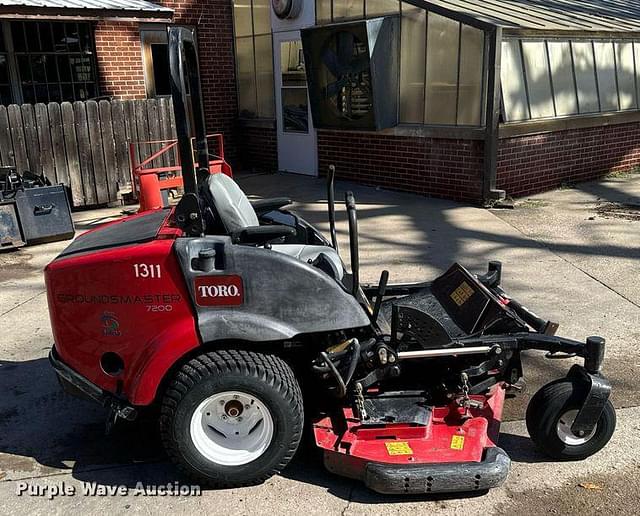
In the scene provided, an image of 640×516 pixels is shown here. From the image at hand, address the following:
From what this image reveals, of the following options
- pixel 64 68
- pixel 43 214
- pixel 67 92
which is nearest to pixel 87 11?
pixel 64 68

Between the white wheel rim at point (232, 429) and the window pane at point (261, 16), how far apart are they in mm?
9947

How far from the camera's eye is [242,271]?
9.89 ft

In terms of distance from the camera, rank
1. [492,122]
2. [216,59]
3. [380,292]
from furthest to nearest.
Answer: [216,59] < [492,122] < [380,292]

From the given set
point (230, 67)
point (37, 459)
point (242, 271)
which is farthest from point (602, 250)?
point (230, 67)

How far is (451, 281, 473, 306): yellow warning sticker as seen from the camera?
377 centimetres

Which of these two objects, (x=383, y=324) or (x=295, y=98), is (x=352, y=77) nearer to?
(x=295, y=98)

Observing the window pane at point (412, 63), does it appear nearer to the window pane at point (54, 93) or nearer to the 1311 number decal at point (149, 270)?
the window pane at point (54, 93)

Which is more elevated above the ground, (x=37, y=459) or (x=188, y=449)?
(x=188, y=449)

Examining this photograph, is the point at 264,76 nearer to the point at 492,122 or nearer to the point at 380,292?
the point at 492,122

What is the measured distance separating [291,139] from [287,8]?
88.1 inches

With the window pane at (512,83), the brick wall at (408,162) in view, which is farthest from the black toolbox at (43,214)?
the window pane at (512,83)

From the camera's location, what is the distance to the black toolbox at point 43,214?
7.30m

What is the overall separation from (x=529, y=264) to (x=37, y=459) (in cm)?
481

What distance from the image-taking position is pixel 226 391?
9.99 ft
